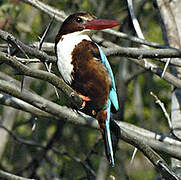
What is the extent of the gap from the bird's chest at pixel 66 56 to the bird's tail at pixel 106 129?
0.33m

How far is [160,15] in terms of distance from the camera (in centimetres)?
445

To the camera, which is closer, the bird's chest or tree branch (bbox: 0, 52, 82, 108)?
tree branch (bbox: 0, 52, 82, 108)

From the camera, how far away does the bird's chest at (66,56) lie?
3414 millimetres

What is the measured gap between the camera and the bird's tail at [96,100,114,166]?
3076mm

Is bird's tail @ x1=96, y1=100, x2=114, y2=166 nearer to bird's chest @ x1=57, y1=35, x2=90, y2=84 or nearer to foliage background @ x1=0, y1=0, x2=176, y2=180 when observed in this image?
bird's chest @ x1=57, y1=35, x2=90, y2=84

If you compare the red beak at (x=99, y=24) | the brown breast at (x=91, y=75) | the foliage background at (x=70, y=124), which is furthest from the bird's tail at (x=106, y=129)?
the foliage background at (x=70, y=124)

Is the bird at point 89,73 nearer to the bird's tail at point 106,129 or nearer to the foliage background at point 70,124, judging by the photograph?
the bird's tail at point 106,129

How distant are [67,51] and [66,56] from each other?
0.06 m

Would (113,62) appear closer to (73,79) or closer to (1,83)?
(73,79)

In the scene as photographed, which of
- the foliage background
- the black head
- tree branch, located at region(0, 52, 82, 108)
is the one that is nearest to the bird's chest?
the black head

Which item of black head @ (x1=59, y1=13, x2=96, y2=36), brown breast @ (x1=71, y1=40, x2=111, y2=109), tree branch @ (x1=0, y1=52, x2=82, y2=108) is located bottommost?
brown breast @ (x1=71, y1=40, x2=111, y2=109)

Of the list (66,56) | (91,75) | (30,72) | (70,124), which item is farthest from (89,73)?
(70,124)

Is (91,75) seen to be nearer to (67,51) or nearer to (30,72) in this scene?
(67,51)

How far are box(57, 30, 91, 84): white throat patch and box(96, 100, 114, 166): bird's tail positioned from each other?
333 mm
